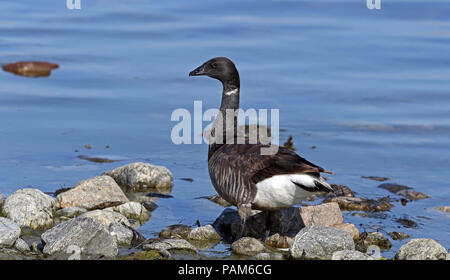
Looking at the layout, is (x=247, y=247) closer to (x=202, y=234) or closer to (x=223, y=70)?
(x=202, y=234)

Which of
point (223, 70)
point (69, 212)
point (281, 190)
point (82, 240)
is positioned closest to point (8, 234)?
point (82, 240)

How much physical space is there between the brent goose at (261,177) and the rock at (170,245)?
758 millimetres

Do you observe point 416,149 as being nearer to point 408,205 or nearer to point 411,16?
point 408,205

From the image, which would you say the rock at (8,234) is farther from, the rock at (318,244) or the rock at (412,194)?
the rock at (412,194)

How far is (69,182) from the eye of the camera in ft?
35.1

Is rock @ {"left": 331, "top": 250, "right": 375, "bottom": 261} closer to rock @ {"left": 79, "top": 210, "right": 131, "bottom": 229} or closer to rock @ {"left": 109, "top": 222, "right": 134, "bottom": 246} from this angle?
rock @ {"left": 109, "top": 222, "right": 134, "bottom": 246}

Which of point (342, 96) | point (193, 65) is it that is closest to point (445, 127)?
point (342, 96)

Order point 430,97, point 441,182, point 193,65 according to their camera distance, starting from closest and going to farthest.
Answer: point 441,182 < point 430,97 < point 193,65

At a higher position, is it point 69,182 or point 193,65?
point 193,65

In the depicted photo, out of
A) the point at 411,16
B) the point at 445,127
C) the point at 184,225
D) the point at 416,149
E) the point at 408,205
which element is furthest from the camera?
the point at 411,16

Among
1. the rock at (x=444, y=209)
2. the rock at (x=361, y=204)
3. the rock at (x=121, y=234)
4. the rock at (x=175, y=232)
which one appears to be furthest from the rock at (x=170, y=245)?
the rock at (x=444, y=209)

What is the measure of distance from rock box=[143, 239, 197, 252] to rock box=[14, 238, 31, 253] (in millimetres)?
1142

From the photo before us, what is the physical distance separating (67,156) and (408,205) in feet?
16.2

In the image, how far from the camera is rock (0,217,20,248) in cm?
779
